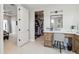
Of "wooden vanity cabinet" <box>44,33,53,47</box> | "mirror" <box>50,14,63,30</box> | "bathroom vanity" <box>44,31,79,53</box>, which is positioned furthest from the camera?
"mirror" <box>50,14,63,30</box>

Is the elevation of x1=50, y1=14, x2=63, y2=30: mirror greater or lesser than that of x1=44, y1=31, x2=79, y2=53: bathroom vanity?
greater

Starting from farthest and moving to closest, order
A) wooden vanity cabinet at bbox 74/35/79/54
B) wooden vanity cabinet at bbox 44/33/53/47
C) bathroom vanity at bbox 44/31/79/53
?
wooden vanity cabinet at bbox 44/33/53/47 < bathroom vanity at bbox 44/31/79/53 < wooden vanity cabinet at bbox 74/35/79/54

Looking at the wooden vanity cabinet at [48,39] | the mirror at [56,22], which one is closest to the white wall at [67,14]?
the mirror at [56,22]

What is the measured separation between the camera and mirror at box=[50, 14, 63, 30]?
6.25 metres

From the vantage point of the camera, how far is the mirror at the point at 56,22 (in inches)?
246

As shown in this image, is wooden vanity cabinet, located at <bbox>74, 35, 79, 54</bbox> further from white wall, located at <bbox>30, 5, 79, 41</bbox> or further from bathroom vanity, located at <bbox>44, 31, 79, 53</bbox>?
white wall, located at <bbox>30, 5, 79, 41</bbox>

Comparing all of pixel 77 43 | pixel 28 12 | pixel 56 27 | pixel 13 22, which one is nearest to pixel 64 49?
pixel 77 43

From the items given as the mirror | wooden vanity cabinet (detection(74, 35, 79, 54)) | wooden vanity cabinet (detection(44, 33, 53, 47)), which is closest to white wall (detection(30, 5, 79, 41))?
the mirror

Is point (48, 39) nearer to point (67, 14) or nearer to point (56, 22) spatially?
point (56, 22)

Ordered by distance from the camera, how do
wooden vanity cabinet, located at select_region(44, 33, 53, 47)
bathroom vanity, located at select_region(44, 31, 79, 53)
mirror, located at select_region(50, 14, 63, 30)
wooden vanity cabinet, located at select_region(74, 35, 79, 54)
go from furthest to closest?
mirror, located at select_region(50, 14, 63, 30), wooden vanity cabinet, located at select_region(44, 33, 53, 47), bathroom vanity, located at select_region(44, 31, 79, 53), wooden vanity cabinet, located at select_region(74, 35, 79, 54)

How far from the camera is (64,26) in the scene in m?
6.16

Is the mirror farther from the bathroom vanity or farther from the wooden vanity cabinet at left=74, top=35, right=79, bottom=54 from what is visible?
the wooden vanity cabinet at left=74, top=35, right=79, bottom=54

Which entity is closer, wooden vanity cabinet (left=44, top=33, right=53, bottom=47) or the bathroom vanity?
the bathroom vanity

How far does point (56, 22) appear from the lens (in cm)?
635
